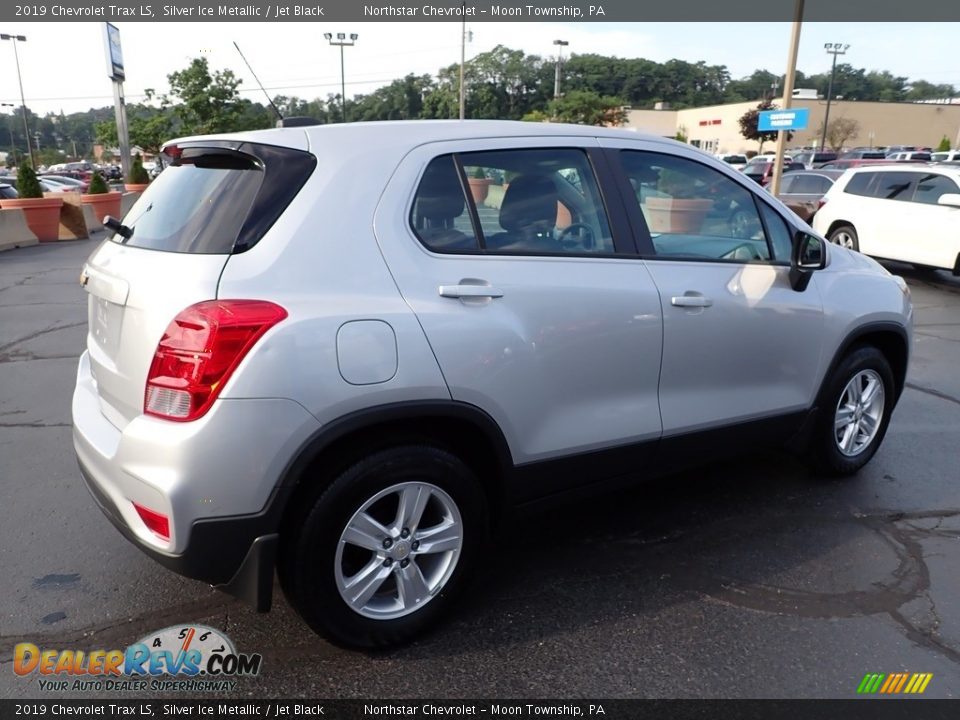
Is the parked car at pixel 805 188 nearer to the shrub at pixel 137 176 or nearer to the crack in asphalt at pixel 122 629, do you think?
the crack in asphalt at pixel 122 629

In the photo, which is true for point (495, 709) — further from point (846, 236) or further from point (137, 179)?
point (137, 179)

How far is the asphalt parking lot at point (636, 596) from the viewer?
2.59 meters

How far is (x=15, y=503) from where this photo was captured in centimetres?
386

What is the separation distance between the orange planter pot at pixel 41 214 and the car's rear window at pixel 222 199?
16.0 metres

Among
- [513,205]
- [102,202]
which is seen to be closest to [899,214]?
[513,205]

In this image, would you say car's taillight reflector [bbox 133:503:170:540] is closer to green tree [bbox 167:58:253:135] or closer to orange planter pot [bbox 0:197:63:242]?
orange planter pot [bbox 0:197:63:242]

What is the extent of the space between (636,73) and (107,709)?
117035mm

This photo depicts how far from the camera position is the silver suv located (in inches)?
89.3

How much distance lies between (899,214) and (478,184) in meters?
11.0

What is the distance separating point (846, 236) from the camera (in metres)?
12.6

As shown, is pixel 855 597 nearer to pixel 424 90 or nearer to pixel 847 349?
pixel 847 349

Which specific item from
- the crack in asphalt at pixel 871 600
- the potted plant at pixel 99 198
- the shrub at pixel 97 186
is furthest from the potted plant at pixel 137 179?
the crack in asphalt at pixel 871 600

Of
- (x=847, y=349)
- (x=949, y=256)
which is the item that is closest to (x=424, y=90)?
(x=949, y=256)

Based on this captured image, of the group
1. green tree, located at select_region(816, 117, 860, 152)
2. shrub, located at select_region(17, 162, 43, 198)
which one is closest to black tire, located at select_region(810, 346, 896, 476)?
shrub, located at select_region(17, 162, 43, 198)
